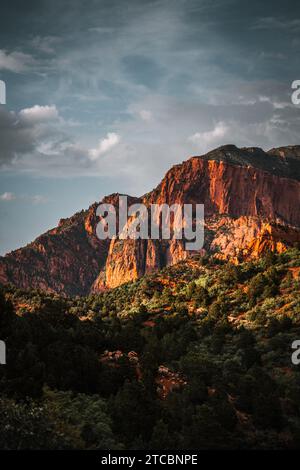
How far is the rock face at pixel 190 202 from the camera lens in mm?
142875

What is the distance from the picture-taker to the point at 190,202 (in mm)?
146750

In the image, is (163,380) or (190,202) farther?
(190,202)

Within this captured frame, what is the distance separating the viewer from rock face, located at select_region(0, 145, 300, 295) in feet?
469

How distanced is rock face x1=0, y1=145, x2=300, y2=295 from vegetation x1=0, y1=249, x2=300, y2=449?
3194 inches

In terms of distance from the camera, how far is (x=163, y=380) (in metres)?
27.9

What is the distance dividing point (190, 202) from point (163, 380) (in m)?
121

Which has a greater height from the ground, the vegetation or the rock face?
the rock face

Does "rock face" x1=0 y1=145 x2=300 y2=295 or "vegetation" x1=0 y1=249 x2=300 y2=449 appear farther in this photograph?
"rock face" x1=0 y1=145 x2=300 y2=295

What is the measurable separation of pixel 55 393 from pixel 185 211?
121783mm

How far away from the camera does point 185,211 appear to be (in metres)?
143

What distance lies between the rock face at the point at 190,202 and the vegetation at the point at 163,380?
8113 centimetres

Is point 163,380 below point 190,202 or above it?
below

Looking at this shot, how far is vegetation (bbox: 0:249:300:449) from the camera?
1902 cm

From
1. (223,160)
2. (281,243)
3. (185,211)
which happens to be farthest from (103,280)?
(281,243)
